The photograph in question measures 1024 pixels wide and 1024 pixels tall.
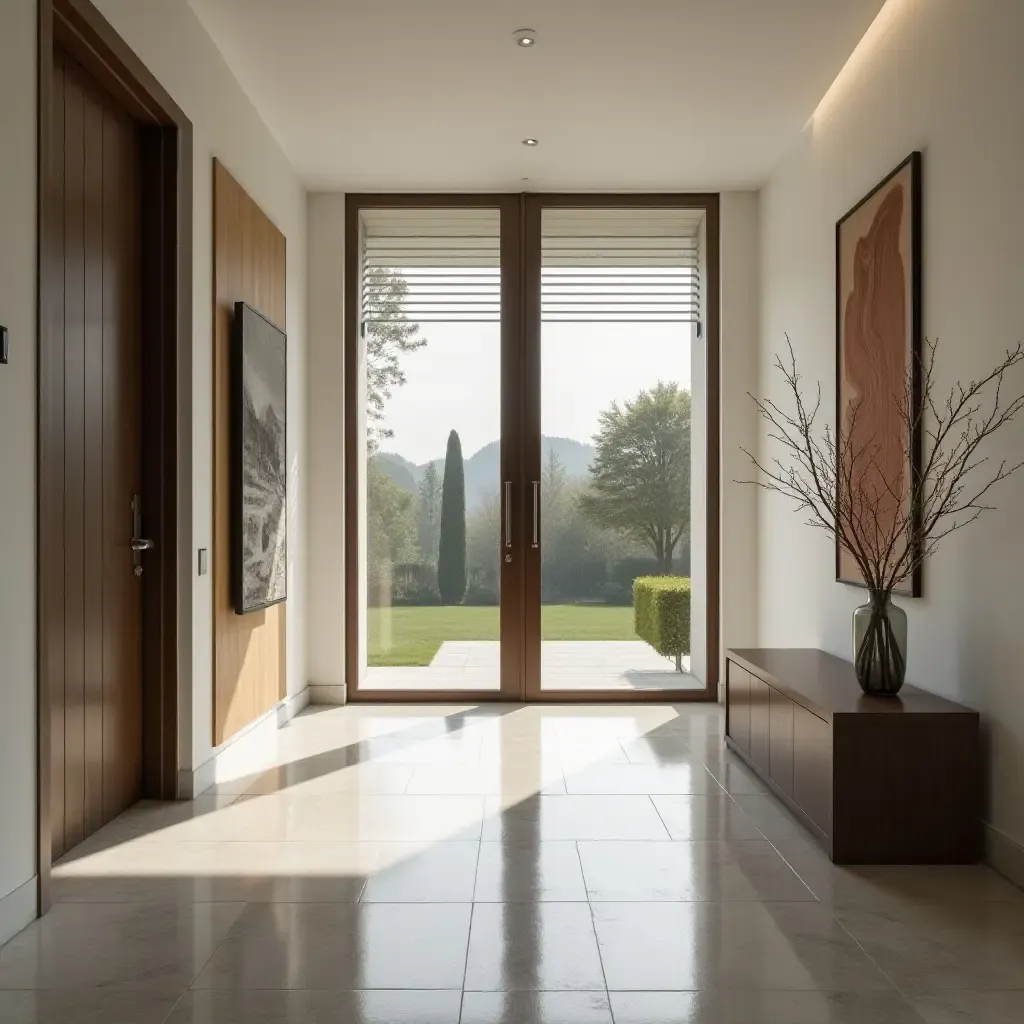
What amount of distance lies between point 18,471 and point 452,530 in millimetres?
3849

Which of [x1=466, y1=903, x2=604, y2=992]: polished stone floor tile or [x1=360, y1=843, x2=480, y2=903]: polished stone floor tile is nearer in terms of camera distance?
[x1=466, y1=903, x2=604, y2=992]: polished stone floor tile

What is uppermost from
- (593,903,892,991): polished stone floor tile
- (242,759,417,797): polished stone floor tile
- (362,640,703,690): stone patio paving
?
(362,640,703,690): stone patio paving

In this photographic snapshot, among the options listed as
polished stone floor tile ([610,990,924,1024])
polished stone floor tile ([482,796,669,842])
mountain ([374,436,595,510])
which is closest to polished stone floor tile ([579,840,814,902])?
polished stone floor tile ([482,796,669,842])

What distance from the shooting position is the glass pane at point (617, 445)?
6.52 m

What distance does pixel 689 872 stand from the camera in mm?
3303

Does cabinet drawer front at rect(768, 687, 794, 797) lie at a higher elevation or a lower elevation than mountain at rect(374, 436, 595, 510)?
lower

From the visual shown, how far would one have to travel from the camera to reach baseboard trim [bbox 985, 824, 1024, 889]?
10.3 ft

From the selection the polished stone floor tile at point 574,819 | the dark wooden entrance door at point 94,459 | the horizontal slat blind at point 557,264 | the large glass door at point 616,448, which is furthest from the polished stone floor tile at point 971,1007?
the horizontal slat blind at point 557,264

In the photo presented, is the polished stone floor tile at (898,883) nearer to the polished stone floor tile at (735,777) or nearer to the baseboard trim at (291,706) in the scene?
the polished stone floor tile at (735,777)

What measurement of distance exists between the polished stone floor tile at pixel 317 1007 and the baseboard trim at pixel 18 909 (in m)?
0.64

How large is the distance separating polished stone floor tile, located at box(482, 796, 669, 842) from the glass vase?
3.02 feet

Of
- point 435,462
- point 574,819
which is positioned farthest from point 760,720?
point 435,462

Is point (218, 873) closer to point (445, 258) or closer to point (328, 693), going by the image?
point (328, 693)

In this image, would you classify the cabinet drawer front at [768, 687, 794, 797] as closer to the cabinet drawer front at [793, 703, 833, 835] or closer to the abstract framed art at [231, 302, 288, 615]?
the cabinet drawer front at [793, 703, 833, 835]
